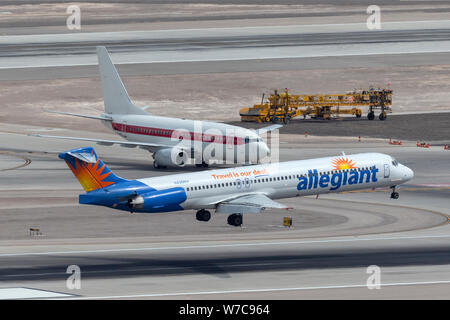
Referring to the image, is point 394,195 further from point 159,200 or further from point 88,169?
point 88,169

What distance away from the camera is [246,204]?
2815 inches

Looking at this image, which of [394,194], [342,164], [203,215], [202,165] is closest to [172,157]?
[202,165]

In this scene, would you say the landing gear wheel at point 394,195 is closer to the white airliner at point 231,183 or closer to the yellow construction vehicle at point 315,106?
the white airliner at point 231,183

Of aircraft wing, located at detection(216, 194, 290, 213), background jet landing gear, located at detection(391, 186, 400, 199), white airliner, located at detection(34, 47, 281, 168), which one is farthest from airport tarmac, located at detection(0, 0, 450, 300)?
white airliner, located at detection(34, 47, 281, 168)

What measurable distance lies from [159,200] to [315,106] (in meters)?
67.0

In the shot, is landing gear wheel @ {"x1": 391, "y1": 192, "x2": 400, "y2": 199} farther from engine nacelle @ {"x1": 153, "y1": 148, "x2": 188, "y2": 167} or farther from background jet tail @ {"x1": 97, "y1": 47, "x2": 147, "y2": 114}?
background jet tail @ {"x1": 97, "y1": 47, "x2": 147, "y2": 114}

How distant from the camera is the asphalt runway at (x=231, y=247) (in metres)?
54.1

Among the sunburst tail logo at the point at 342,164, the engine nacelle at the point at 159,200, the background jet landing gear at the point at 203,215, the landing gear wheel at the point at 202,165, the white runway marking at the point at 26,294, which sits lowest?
the white runway marking at the point at 26,294

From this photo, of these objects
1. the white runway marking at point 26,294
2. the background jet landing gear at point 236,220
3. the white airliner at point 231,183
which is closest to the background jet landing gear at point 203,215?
the white airliner at point 231,183

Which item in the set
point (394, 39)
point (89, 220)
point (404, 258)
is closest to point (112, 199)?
point (89, 220)

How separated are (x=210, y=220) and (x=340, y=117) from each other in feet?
212

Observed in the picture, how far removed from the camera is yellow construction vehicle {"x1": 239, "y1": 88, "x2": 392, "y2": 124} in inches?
5172

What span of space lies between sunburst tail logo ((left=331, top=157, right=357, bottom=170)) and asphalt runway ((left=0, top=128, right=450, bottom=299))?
3.46 meters

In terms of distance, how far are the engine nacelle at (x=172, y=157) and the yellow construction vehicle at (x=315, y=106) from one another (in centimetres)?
3504
